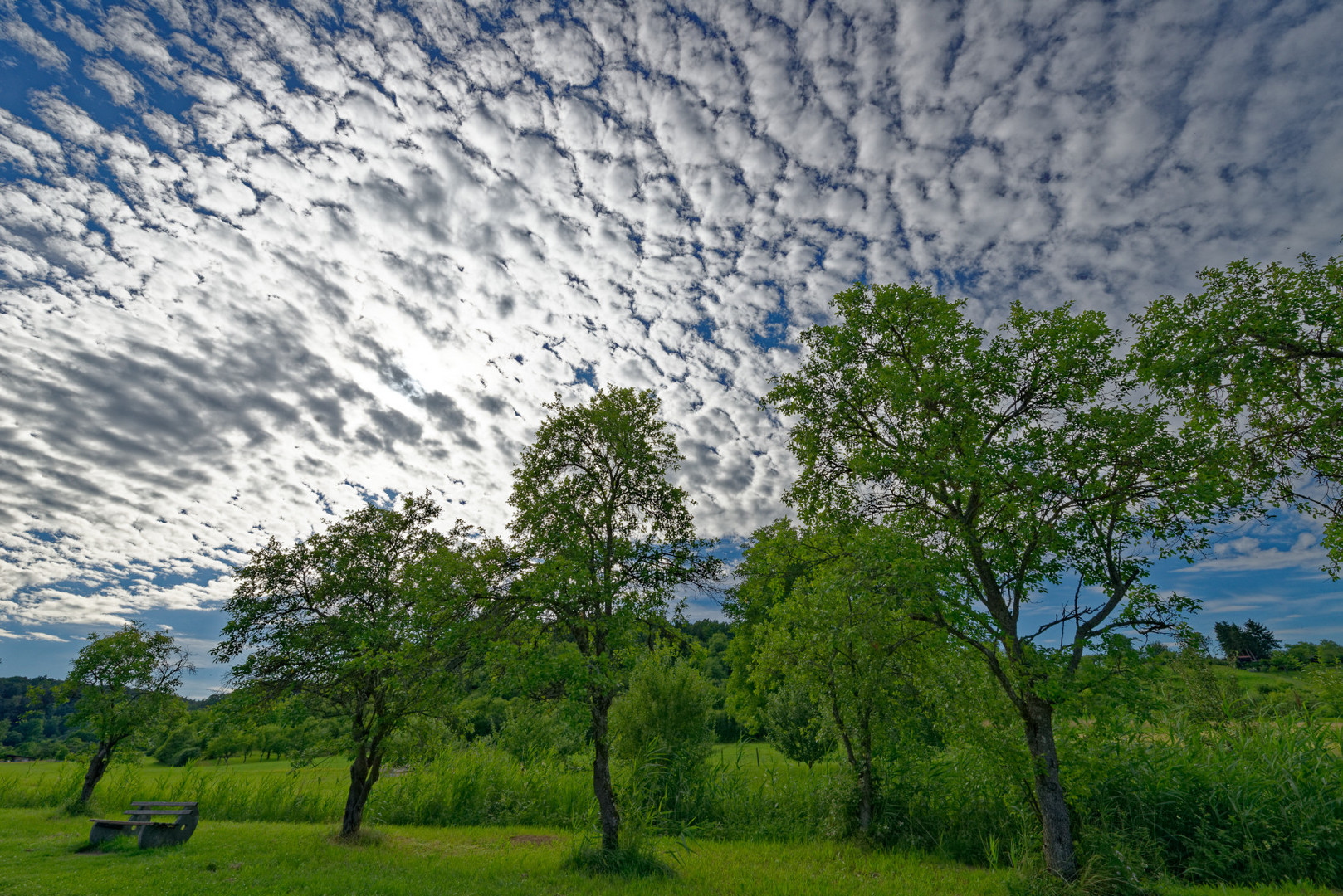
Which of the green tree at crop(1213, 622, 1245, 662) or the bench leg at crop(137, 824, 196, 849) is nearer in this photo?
the bench leg at crop(137, 824, 196, 849)

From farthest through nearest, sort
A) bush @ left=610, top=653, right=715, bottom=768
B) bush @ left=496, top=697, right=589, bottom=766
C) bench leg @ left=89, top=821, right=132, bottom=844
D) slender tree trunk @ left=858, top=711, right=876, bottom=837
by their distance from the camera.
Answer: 1. bush @ left=610, top=653, right=715, bottom=768
2. slender tree trunk @ left=858, top=711, right=876, bottom=837
3. bench leg @ left=89, top=821, right=132, bottom=844
4. bush @ left=496, top=697, right=589, bottom=766

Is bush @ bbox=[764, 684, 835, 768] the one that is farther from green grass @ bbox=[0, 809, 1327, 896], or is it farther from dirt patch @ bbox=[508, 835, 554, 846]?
dirt patch @ bbox=[508, 835, 554, 846]

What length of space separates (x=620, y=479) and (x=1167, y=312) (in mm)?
13505

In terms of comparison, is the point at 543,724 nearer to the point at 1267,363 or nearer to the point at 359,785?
the point at 359,785

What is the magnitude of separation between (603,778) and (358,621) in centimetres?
771

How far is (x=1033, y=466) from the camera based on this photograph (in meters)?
11.2

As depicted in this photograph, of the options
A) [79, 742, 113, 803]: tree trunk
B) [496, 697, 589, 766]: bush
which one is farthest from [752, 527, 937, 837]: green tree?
[79, 742, 113, 803]: tree trunk

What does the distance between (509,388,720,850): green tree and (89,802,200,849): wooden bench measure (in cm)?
1085

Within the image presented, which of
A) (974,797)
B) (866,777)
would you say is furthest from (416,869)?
(974,797)

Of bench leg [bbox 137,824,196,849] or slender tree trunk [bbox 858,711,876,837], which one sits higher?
slender tree trunk [bbox 858,711,876,837]

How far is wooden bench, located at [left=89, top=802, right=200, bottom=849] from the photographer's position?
13.4 m

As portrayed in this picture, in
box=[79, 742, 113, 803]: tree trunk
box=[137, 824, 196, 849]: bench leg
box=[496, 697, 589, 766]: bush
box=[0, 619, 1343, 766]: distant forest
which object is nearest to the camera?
box=[496, 697, 589, 766]: bush

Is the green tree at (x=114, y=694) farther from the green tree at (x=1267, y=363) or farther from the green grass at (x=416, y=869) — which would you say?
the green tree at (x=1267, y=363)

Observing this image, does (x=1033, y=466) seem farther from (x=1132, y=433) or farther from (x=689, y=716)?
(x=689, y=716)
